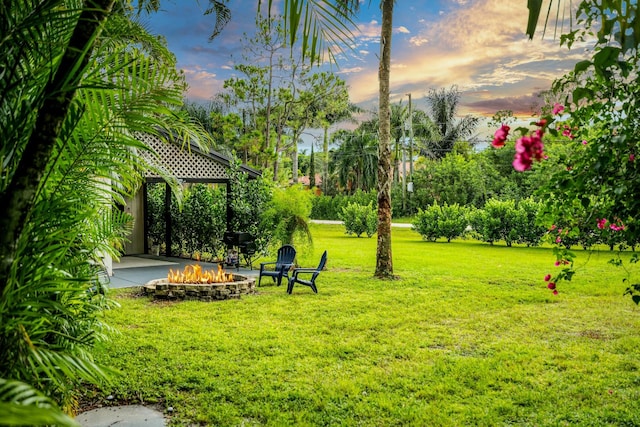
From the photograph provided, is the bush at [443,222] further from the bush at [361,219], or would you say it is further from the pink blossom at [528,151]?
the pink blossom at [528,151]

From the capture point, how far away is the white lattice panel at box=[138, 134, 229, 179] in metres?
11.0

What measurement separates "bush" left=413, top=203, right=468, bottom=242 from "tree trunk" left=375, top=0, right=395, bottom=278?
30.5 ft

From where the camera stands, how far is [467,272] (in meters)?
11.6

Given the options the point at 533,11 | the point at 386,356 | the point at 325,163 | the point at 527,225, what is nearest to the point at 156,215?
the point at 386,356

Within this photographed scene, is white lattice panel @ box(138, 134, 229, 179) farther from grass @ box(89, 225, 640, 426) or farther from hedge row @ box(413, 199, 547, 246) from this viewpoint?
hedge row @ box(413, 199, 547, 246)

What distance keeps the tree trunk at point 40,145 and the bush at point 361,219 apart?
1998 cm

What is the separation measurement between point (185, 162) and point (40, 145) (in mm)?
10116

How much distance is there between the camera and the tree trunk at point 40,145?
150cm

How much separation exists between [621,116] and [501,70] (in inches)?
1439

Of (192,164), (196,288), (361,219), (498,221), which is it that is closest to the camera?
(196,288)

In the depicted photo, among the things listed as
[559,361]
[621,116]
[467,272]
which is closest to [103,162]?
[621,116]

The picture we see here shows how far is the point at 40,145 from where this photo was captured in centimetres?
154

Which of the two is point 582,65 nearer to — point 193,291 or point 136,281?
point 193,291

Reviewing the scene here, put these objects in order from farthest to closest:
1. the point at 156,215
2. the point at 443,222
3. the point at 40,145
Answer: the point at 443,222 < the point at 156,215 < the point at 40,145
